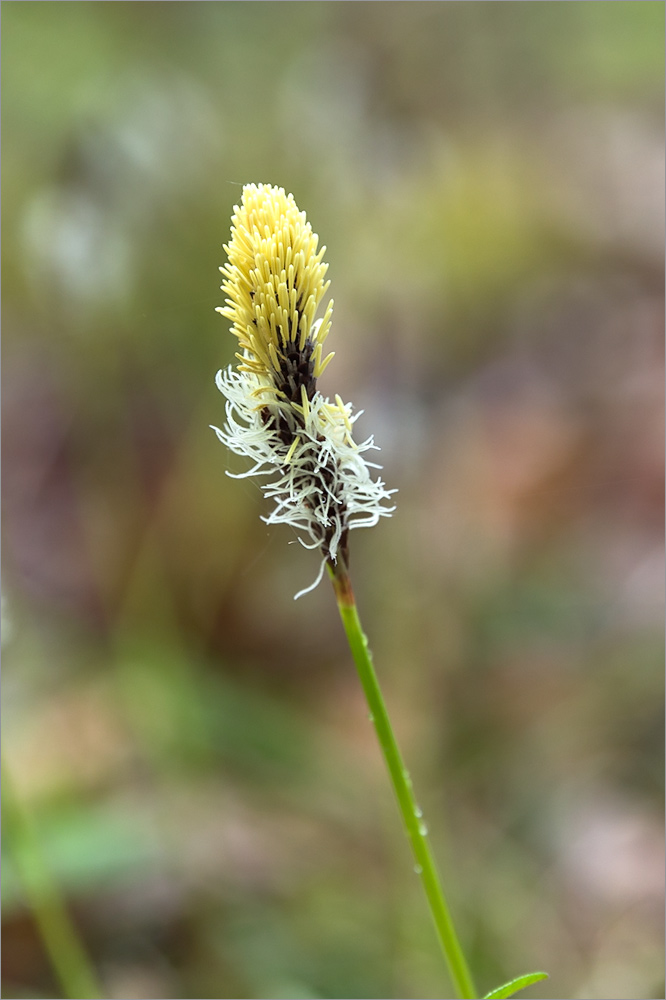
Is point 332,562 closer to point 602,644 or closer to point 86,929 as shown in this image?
point 86,929

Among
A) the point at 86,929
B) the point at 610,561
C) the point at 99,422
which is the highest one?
the point at 99,422

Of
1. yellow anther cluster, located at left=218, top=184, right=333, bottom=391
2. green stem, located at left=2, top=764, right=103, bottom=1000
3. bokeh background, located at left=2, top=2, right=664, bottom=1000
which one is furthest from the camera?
bokeh background, located at left=2, top=2, right=664, bottom=1000

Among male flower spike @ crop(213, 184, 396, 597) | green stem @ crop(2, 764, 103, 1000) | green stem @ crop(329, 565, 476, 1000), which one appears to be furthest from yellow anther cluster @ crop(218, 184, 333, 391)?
green stem @ crop(2, 764, 103, 1000)

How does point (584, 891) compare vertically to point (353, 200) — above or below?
below

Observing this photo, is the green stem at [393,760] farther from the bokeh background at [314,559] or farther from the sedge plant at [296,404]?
the bokeh background at [314,559]

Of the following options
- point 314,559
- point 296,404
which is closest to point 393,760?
point 296,404

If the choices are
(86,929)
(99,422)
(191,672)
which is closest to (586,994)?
(86,929)

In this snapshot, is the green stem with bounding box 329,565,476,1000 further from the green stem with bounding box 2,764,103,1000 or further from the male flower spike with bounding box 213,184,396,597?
the green stem with bounding box 2,764,103,1000

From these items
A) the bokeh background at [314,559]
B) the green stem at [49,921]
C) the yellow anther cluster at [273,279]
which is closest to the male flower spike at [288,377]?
the yellow anther cluster at [273,279]
